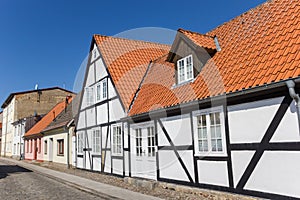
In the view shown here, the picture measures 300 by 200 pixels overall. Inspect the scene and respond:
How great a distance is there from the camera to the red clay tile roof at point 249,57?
7.07m

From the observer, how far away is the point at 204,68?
10039 millimetres

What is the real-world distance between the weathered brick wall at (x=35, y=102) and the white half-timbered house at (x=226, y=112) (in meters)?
30.6

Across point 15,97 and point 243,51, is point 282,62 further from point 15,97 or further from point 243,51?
point 15,97

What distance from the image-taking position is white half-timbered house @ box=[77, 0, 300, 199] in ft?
21.4

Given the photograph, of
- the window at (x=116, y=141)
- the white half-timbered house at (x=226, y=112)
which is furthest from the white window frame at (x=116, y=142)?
the white half-timbered house at (x=226, y=112)

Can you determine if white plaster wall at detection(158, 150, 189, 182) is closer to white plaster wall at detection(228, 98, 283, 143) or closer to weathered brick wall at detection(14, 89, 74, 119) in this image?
white plaster wall at detection(228, 98, 283, 143)

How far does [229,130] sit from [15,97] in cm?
3938

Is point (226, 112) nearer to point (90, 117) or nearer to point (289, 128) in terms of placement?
point (289, 128)

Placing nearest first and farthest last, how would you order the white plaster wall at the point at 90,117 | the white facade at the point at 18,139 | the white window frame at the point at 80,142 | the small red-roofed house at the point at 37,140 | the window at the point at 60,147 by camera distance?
the white plaster wall at the point at 90,117
the white window frame at the point at 80,142
the window at the point at 60,147
the small red-roofed house at the point at 37,140
the white facade at the point at 18,139

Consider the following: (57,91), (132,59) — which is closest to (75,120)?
(132,59)

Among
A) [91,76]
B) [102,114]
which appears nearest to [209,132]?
[102,114]

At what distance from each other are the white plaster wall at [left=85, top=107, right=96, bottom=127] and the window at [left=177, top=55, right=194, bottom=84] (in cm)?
761

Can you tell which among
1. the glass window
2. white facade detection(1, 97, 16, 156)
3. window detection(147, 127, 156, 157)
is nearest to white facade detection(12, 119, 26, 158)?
white facade detection(1, 97, 16, 156)

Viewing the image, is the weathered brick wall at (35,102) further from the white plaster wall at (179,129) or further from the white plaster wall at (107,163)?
the white plaster wall at (179,129)
